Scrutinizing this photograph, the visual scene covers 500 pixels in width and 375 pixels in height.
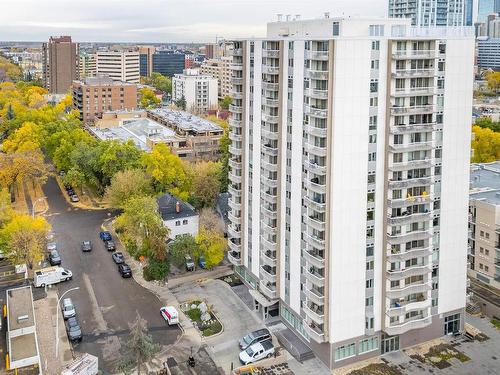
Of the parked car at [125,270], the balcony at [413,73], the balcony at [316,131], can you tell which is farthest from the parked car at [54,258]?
the balcony at [413,73]

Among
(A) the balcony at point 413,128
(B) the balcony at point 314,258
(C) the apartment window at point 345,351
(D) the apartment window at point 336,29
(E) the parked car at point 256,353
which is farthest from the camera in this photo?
(E) the parked car at point 256,353

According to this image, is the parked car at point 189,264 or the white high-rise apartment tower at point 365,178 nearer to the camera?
the white high-rise apartment tower at point 365,178

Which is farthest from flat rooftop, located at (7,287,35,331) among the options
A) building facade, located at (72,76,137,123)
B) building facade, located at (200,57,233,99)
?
building facade, located at (200,57,233,99)

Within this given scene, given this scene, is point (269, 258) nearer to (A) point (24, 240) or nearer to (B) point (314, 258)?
(B) point (314, 258)

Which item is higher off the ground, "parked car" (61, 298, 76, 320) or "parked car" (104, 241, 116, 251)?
"parked car" (104, 241, 116, 251)

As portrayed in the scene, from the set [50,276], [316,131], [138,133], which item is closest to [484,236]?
[316,131]

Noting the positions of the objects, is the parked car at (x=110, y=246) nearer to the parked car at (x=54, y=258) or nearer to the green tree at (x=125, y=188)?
the parked car at (x=54, y=258)

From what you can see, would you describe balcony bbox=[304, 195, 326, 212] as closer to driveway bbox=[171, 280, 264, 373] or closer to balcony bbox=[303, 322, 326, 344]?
balcony bbox=[303, 322, 326, 344]
